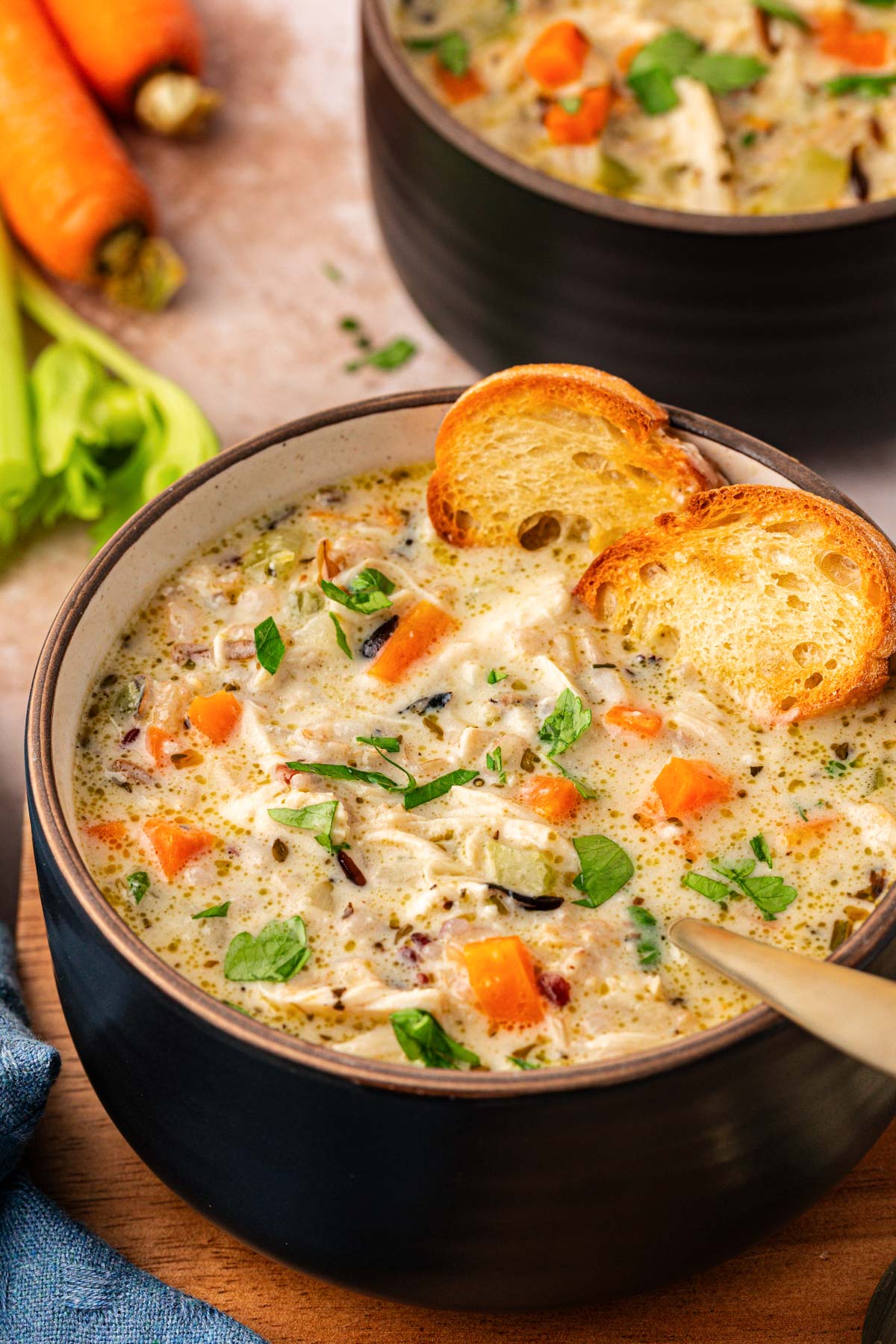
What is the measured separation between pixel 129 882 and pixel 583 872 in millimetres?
686

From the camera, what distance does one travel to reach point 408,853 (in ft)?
8.07

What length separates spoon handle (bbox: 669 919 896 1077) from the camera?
79.4 inches

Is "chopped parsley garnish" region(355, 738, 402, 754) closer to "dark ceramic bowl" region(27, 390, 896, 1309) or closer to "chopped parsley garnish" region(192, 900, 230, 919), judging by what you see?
"chopped parsley garnish" region(192, 900, 230, 919)

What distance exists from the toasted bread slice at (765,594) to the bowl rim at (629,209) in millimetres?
947

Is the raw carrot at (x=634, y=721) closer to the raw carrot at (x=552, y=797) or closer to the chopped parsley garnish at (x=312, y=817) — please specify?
the raw carrot at (x=552, y=797)

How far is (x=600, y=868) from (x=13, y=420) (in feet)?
7.46

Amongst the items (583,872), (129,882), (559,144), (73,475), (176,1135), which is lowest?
(73,475)

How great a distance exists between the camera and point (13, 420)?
13.3ft

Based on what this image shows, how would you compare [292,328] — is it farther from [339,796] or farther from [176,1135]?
[176,1135]

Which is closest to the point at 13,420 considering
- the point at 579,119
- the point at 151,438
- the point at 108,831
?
the point at 151,438

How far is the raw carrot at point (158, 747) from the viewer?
8.59 ft

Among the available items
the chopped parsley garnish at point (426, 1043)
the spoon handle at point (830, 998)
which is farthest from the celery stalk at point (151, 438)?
the spoon handle at point (830, 998)

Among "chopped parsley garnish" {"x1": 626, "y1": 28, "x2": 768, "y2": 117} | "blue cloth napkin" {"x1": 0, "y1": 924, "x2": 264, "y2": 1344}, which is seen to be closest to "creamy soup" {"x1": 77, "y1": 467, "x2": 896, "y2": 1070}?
"blue cloth napkin" {"x1": 0, "y1": 924, "x2": 264, "y2": 1344}

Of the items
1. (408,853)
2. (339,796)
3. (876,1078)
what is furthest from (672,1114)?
(339,796)
